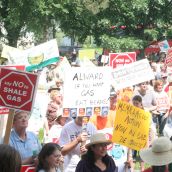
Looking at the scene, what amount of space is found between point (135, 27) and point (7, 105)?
84.9 feet

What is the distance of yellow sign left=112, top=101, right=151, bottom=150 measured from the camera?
686cm

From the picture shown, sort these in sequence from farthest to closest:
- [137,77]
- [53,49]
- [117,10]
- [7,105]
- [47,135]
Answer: [117,10] → [53,49] → [137,77] → [47,135] → [7,105]

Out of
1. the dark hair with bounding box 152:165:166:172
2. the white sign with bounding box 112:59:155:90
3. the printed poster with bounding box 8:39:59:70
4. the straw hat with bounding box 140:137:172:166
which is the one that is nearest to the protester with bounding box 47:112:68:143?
the white sign with bounding box 112:59:155:90

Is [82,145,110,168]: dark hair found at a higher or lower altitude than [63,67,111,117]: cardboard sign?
lower

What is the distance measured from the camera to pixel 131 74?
1061 cm

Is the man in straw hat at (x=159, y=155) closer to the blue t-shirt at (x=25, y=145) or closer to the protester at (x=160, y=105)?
the blue t-shirt at (x=25, y=145)

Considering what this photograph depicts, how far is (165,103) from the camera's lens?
1308cm

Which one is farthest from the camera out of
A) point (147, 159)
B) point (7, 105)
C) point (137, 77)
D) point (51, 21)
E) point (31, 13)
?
point (51, 21)

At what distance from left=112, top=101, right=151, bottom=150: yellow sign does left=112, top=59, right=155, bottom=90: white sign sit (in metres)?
3.48

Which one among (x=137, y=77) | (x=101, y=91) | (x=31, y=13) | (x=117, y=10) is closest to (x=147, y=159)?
(x=101, y=91)

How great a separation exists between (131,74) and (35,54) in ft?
8.12

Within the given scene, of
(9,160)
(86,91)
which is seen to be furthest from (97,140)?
(9,160)

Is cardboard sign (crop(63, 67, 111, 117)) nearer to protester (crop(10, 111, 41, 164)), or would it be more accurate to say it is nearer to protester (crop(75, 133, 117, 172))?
protester (crop(10, 111, 41, 164))

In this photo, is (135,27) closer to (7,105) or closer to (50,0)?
(50,0)
